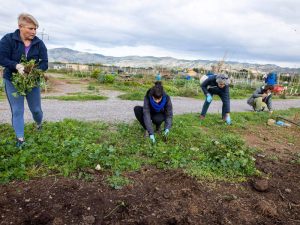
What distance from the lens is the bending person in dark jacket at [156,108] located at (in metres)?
4.64

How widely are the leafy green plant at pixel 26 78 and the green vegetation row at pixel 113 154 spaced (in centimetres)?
79

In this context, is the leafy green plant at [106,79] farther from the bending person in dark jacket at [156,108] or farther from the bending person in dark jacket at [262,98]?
the bending person in dark jacket at [156,108]

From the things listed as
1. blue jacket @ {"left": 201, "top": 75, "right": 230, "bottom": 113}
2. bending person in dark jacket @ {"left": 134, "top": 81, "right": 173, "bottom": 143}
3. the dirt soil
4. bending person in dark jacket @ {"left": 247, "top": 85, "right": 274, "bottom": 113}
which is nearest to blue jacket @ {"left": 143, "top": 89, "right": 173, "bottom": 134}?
bending person in dark jacket @ {"left": 134, "top": 81, "right": 173, "bottom": 143}

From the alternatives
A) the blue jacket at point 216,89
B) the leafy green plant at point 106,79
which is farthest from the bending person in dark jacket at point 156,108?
the leafy green plant at point 106,79

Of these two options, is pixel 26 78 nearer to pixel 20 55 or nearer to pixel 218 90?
pixel 20 55

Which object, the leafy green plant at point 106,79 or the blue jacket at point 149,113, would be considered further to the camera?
the leafy green plant at point 106,79

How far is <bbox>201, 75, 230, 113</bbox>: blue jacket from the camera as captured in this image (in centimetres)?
681

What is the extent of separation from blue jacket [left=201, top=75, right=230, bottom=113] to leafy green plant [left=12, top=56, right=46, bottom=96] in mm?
4105

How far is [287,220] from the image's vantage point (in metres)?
2.92

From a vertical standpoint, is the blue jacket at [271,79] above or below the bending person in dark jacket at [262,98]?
above

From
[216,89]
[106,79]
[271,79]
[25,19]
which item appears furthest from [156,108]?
[106,79]

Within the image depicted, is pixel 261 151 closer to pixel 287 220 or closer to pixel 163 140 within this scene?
pixel 163 140

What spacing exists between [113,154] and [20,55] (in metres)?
1.80

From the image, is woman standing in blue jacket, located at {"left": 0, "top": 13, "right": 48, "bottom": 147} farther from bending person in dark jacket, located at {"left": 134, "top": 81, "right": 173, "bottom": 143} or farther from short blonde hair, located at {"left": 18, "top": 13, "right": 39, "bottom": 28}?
bending person in dark jacket, located at {"left": 134, "top": 81, "right": 173, "bottom": 143}
